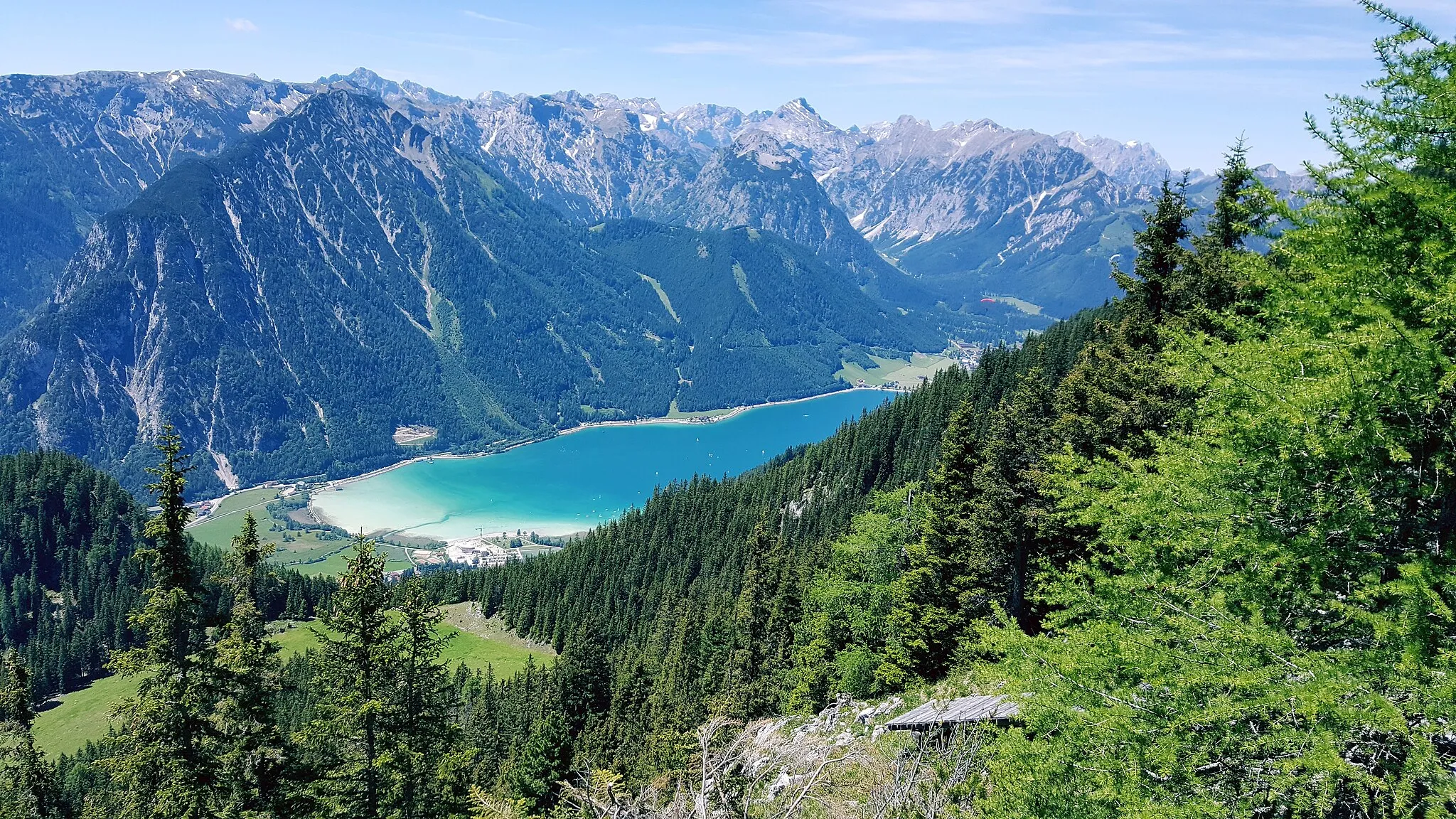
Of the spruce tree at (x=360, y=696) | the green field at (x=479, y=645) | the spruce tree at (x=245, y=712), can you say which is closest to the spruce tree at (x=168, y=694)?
the spruce tree at (x=245, y=712)

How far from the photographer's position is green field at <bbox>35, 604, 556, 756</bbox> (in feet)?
351

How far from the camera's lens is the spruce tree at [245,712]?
83.4 feet

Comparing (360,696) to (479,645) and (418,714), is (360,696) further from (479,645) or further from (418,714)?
(479,645)

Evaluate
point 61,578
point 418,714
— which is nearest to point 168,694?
point 418,714

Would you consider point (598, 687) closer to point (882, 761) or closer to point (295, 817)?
point (295, 817)

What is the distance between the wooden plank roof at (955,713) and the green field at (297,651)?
9052 cm

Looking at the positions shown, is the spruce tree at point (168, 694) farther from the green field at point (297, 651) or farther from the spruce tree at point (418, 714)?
the green field at point (297, 651)

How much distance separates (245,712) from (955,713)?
2284 cm

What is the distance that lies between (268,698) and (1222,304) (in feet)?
133

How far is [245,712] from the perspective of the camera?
2600cm

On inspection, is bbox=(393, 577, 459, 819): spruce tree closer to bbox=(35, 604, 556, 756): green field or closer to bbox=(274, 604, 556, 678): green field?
bbox=(274, 604, 556, 678): green field

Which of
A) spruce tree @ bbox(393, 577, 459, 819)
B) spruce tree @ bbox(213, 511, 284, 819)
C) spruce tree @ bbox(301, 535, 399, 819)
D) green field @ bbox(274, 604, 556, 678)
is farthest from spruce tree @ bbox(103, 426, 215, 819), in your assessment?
green field @ bbox(274, 604, 556, 678)

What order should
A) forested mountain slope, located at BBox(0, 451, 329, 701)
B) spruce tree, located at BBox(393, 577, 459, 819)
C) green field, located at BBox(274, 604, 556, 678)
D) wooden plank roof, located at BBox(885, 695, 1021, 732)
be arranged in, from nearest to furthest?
wooden plank roof, located at BBox(885, 695, 1021, 732) < spruce tree, located at BBox(393, 577, 459, 819) < green field, located at BBox(274, 604, 556, 678) < forested mountain slope, located at BBox(0, 451, 329, 701)

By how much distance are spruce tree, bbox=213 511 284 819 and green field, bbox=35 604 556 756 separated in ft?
262
